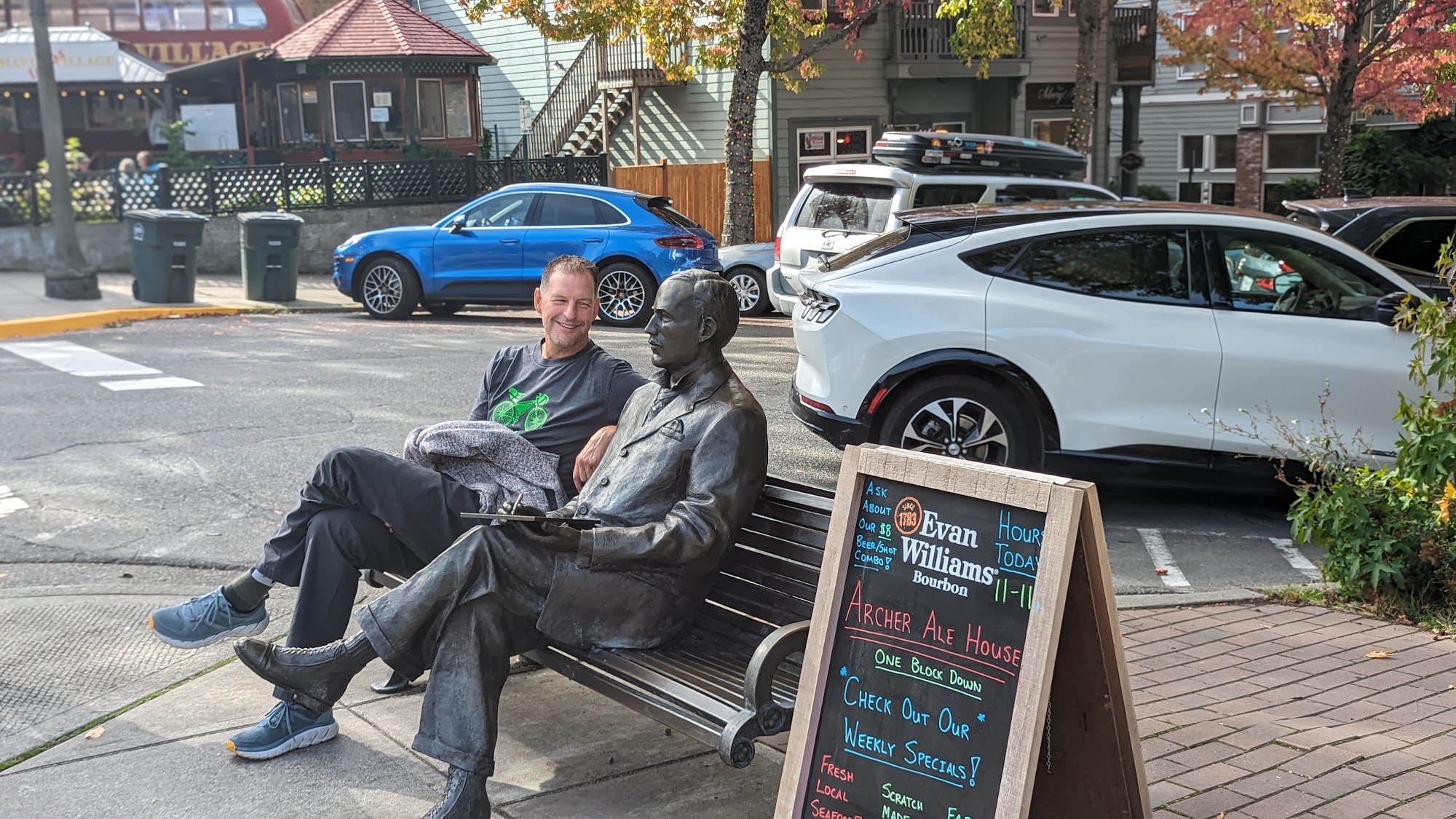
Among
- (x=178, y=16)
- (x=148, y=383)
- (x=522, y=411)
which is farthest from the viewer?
(x=178, y=16)

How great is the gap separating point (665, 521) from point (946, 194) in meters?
10.4

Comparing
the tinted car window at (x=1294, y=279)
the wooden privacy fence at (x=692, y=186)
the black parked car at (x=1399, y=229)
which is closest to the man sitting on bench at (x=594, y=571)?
the tinted car window at (x=1294, y=279)

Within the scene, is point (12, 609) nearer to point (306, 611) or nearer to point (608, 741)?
point (306, 611)

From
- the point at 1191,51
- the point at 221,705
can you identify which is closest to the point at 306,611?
the point at 221,705

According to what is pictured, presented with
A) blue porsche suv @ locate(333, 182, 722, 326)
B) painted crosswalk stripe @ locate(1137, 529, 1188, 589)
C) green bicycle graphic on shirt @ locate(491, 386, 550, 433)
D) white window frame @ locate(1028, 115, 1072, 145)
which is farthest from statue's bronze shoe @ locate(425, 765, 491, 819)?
white window frame @ locate(1028, 115, 1072, 145)

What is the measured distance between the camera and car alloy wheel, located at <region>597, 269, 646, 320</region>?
52.7ft

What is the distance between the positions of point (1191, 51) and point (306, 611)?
79.9ft

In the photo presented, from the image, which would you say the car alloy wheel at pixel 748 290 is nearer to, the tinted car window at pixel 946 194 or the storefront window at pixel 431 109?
the tinted car window at pixel 946 194

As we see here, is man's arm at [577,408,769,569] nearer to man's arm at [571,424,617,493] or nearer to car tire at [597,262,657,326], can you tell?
man's arm at [571,424,617,493]

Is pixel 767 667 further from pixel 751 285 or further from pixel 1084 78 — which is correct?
pixel 1084 78

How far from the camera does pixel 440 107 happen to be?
30.3 m

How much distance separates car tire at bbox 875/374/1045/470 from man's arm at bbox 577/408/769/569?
135 inches

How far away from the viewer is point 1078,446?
23.9 feet

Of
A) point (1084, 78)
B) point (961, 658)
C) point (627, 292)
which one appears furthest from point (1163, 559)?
point (1084, 78)
